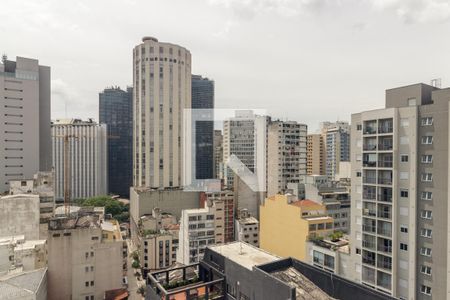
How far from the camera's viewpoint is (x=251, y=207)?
2125cm

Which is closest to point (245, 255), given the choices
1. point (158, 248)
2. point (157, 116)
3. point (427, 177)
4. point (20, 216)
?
point (427, 177)

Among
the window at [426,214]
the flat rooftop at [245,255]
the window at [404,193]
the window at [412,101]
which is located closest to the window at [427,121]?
the window at [412,101]

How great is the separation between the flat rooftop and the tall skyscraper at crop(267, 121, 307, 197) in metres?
14.0

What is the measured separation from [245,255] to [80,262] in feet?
26.4

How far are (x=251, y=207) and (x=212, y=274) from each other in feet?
43.6

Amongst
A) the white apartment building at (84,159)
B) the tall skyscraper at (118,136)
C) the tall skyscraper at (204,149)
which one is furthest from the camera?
the tall skyscraper at (118,136)

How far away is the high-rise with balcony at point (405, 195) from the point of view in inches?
308

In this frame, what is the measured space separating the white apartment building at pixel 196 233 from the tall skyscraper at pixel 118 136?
89.8ft

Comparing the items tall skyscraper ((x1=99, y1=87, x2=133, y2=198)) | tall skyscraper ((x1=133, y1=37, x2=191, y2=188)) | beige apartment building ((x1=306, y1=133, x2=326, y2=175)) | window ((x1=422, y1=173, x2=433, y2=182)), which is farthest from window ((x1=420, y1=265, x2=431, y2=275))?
tall skyscraper ((x1=99, y1=87, x2=133, y2=198))

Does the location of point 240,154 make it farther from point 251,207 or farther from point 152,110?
point 152,110

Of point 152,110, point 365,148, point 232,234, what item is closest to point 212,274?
point 365,148

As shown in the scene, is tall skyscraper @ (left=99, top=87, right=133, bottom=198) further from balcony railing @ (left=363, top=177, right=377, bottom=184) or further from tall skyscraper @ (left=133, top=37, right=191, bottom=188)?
balcony railing @ (left=363, top=177, right=377, bottom=184)

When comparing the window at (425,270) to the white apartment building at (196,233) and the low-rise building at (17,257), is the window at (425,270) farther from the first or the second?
the low-rise building at (17,257)

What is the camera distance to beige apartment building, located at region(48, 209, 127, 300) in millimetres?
11875
